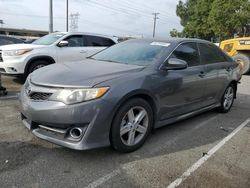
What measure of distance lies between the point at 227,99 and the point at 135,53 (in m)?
2.66

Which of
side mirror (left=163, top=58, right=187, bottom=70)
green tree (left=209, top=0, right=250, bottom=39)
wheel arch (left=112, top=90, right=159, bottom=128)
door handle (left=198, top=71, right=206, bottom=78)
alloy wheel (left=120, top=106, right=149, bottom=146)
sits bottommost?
alloy wheel (left=120, top=106, right=149, bottom=146)

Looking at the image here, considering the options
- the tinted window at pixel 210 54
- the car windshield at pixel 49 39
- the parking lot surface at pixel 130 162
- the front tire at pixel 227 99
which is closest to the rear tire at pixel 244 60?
the front tire at pixel 227 99

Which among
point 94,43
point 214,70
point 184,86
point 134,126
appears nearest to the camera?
point 134,126

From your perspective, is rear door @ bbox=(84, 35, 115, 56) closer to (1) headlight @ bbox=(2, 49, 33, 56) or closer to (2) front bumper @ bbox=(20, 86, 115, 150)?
(1) headlight @ bbox=(2, 49, 33, 56)

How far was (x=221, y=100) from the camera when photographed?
6109 mm

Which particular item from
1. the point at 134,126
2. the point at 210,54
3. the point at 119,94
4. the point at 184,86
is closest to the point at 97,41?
the point at 210,54

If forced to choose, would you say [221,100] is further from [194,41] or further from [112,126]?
[112,126]

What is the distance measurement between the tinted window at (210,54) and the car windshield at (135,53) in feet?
3.31

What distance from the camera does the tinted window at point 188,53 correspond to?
15.5 ft

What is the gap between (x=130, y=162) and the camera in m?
3.67

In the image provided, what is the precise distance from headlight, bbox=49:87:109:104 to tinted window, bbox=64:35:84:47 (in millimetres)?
5854

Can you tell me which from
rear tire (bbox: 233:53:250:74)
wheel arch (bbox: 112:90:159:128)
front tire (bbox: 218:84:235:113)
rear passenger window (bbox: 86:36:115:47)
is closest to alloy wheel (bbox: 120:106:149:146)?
wheel arch (bbox: 112:90:159:128)

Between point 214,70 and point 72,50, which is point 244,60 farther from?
point 214,70

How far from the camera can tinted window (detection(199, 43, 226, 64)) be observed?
17.7 ft
